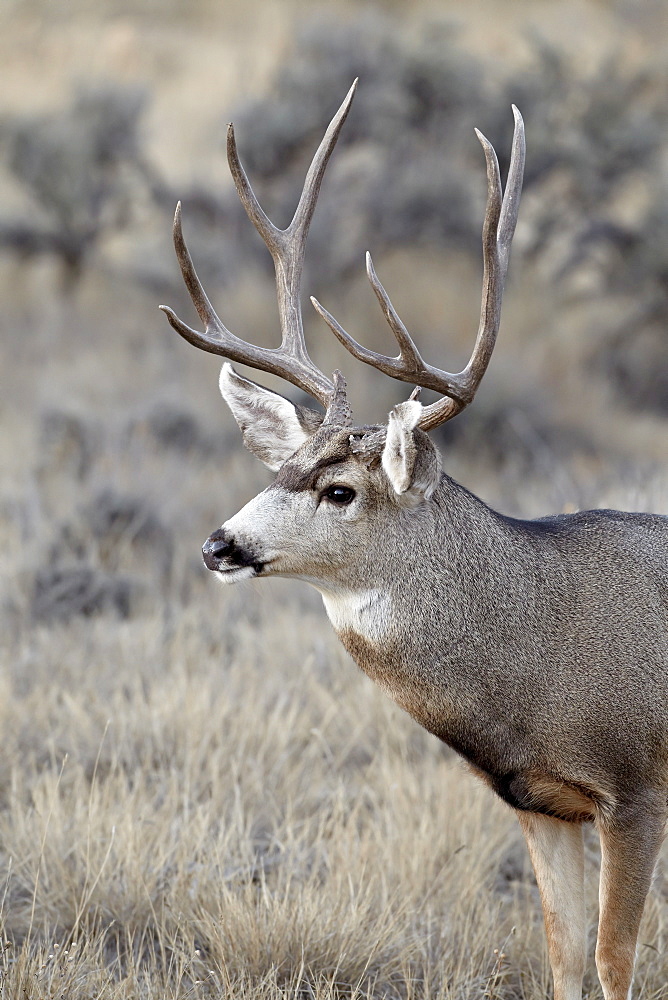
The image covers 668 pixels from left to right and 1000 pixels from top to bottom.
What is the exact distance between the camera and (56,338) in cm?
1411

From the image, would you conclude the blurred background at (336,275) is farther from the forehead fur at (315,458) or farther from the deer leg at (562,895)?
the forehead fur at (315,458)

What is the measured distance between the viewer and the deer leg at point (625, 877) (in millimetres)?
3145

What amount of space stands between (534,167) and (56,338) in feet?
23.2

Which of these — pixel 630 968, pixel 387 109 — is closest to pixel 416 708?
pixel 630 968

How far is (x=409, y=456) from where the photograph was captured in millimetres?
3135

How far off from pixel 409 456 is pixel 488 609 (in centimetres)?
52

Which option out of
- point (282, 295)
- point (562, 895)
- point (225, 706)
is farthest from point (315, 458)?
point (225, 706)

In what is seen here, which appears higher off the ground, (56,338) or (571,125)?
(571,125)

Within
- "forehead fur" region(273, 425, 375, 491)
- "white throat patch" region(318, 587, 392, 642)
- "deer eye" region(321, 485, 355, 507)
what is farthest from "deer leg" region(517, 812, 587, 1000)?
"forehead fur" region(273, 425, 375, 491)

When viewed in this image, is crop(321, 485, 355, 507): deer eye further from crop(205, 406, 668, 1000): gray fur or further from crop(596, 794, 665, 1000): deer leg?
crop(596, 794, 665, 1000): deer leg

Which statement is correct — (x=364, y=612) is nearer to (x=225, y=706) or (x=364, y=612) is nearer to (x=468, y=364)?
(x=468, y=364)

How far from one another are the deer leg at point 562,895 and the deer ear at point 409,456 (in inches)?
43.2

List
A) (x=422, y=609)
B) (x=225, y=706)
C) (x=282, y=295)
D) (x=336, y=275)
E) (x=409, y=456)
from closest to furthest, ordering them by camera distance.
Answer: (x=409, y=456) → (x=422, y=609) → (x=282, y=295) → (x=225, y=706) → (x=336, y=275)

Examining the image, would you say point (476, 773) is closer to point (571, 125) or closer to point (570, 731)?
point (570, 731)
